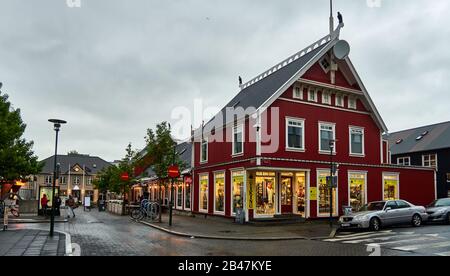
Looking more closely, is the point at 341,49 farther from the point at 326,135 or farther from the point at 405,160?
the point at 405,160

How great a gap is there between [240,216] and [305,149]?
5594 millimetres

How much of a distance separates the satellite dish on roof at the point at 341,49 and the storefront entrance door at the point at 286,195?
8.00 m

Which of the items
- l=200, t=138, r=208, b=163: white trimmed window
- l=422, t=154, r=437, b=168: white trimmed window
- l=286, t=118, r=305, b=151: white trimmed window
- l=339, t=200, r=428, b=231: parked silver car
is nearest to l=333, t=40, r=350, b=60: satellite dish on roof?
l=286, t=118, r=305, b=151: white trimmed window

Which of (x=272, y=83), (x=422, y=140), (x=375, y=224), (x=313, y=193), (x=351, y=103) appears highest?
(x=272, y=83)

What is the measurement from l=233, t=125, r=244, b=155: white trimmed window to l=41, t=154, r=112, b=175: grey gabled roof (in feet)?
211

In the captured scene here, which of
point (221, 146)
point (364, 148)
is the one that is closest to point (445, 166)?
point (364, 148)

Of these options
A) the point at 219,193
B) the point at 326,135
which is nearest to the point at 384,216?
the point at 326,135

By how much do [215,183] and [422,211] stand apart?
41.5 feet

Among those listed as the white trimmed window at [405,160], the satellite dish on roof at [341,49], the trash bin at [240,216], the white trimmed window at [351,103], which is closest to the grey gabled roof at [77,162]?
the white trimmed window at [405,160]

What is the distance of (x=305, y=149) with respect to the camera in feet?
81.0

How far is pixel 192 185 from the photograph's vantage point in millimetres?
31828

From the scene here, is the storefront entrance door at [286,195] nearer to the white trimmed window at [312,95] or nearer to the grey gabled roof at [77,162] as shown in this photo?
the white trimmed window at [312,95]

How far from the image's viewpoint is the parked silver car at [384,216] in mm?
18984
